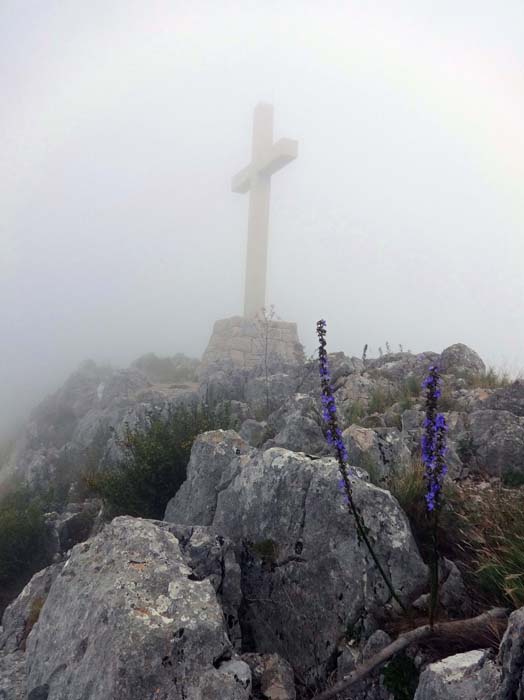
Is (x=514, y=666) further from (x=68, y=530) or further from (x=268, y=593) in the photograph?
(x=68, y=530)

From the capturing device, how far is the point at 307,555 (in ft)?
16.2

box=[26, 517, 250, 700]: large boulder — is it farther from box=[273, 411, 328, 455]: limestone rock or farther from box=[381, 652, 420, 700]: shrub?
box=[273, 411, 328, 455]: limestone rock

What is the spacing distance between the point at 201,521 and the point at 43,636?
234 cm

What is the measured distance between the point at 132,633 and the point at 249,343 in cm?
2116

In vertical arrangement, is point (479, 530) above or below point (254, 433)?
above

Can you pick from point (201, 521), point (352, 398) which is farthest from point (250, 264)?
point (201, 521)

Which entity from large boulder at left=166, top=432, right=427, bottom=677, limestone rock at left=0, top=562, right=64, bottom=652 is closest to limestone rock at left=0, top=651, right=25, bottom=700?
limestone rock at left=0, top=562, right=64, bottom=652

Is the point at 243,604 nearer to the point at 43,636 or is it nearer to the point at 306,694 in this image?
the point at 306,694

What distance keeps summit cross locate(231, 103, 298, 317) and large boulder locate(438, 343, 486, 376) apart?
515 inches

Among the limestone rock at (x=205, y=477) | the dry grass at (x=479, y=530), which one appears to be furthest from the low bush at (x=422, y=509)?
the limestone rock at (x=205, y=477)

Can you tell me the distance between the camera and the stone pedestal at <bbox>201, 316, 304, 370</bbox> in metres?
24.3

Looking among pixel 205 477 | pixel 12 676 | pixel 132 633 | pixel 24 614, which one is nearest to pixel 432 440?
pixel 132 633

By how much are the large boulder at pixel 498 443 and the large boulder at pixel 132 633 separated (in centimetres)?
461

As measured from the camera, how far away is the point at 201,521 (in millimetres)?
6477
